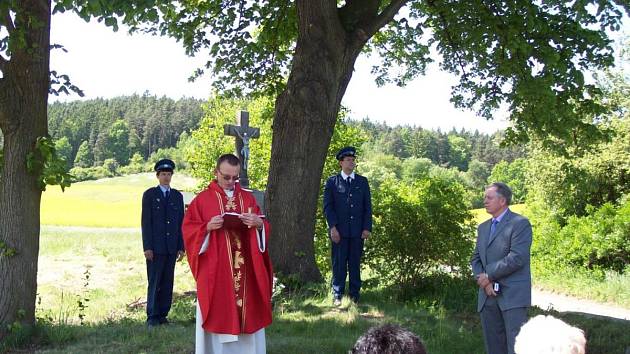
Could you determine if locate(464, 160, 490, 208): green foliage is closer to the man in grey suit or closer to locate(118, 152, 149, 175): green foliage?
locate(118, 152, 149, 175): green foliage

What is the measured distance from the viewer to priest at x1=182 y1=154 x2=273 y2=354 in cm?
606

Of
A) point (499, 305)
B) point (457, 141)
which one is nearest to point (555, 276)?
point (499, 305)

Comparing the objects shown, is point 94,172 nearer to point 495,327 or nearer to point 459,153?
point 459,153

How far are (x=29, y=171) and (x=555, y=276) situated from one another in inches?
564

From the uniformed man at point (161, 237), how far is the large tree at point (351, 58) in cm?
199

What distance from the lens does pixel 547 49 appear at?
1098cm

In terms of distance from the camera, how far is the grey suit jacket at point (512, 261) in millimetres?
6078

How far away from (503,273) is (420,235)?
4524mm

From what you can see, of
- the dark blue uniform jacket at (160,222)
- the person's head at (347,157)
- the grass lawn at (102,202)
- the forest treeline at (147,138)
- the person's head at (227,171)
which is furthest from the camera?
the forest treeline at (147,138)

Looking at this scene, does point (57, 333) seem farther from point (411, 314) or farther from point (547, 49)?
point (547, 49)

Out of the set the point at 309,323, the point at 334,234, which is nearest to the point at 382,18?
the point at 334,234

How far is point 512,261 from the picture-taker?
19.8 feet

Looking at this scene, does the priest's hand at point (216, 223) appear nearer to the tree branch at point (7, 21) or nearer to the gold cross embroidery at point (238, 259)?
the gold cross embroidery at point (238, 259)

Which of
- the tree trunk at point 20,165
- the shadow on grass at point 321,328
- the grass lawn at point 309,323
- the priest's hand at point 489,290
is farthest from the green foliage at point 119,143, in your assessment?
the priest's hand at point 489,290
